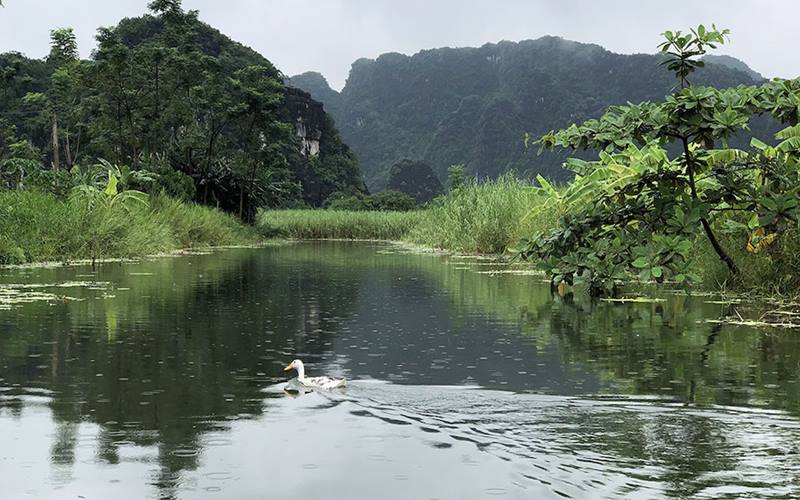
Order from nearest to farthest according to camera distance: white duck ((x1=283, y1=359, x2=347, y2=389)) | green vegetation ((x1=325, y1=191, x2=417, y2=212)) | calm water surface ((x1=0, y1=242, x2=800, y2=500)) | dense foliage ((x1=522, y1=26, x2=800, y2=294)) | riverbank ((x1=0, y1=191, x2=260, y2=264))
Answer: calm water surface ((x1=0, y1=242, x2=800, y2=500)) → white duck ((x1=283, y1=359, x2=347, y2=389)) → dense foliage ((x1=522, y1=26, x2=800, y2=294)) → riverbank ((x1=0, y1=191, x2=260, y2=264)) → green vegetation ((x1=325, y1=191, x2=417, y2=212))

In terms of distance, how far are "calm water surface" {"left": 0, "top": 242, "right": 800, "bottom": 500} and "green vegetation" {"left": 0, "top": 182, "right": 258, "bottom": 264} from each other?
752cm

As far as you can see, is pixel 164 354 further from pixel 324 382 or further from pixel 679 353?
pixel 679 353

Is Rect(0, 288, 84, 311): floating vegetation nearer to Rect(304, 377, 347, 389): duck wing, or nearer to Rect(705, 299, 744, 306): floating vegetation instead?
Rect(304, 377, 347, 389): duck wing

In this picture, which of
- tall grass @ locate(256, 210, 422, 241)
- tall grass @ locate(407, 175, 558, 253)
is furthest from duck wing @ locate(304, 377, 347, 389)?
tall grass @ locate(256, 210, 422, 241)

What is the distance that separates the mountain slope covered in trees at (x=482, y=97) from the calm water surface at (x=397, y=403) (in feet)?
269

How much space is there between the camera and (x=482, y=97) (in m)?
134

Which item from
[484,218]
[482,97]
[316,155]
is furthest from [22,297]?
[482,97]

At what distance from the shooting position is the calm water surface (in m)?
4.18

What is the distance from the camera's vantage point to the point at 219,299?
41.3 ft

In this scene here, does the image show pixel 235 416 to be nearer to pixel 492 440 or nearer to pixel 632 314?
pixel 492 440

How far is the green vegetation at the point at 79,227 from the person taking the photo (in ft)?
60.3

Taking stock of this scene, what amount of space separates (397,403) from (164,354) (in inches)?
106

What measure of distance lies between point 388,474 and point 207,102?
38.0m

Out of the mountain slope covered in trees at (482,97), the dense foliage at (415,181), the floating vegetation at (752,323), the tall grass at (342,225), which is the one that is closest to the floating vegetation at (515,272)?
the floating vegetation at (752,323)
